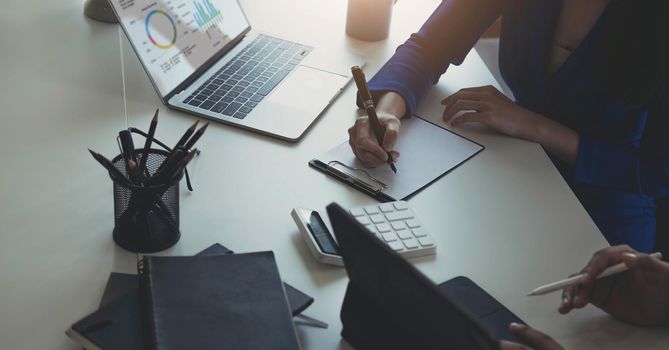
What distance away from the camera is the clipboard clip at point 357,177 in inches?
39.8

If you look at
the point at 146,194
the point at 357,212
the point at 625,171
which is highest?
the point at 146,194

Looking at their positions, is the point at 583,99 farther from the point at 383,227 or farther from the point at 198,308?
the point at 198,308

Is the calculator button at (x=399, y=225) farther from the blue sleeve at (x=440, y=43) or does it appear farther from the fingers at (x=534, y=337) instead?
the blue sleeve at (x=440, y=43)

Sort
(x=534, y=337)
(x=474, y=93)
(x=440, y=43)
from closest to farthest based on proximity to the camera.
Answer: (x=534, y=337) → (x=474, y=93) → (x=440, y=43)

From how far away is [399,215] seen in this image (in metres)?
0.94

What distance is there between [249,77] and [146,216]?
1.65ft

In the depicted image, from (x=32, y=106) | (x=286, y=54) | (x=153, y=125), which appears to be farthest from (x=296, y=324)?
(x=286, y=54)

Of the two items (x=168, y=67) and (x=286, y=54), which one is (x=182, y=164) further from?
(x=286, y=54)

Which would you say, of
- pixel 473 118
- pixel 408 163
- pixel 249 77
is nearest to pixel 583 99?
pixel 473 118

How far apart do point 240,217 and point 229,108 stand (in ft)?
1.00

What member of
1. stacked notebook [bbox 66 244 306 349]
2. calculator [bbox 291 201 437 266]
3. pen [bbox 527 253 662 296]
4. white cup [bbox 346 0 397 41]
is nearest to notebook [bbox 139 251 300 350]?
stacked notebook [bbox 66 244 306 349]

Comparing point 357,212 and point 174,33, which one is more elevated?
point 174,33

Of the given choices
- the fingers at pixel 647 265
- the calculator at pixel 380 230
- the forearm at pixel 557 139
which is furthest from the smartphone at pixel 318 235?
the forearm at pixel 557 139

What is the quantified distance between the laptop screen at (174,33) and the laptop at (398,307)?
0.60 meters
